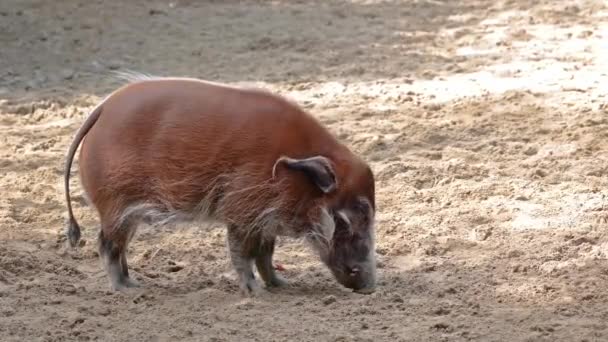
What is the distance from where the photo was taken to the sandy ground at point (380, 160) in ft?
A: 16.2

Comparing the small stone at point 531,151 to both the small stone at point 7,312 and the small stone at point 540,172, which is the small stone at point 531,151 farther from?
the small stone at point 7,312

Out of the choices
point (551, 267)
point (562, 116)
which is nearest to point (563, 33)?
point (562, 116)

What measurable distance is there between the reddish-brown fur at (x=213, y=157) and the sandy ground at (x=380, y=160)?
44 cm

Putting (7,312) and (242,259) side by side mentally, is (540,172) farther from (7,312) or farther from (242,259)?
(7,312)

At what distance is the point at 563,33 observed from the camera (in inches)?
394

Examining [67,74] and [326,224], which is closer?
[326,224]

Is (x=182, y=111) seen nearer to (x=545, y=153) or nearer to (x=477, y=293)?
(x=477, y=293)

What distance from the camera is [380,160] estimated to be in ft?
23.6

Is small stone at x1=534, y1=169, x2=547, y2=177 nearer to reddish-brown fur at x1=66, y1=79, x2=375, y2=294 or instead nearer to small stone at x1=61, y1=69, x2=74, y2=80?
reddish-brown fur at x1=66, y1=79, x2=375, y2=294

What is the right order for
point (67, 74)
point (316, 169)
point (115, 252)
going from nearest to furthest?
point (316, 169) < point (115, 252) < point (67, 74)

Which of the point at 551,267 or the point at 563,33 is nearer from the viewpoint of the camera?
the point at 551,267

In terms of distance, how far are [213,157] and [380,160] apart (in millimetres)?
2284

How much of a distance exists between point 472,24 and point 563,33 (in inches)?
40.8

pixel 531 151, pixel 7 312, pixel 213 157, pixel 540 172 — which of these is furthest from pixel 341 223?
pixel 531 151
